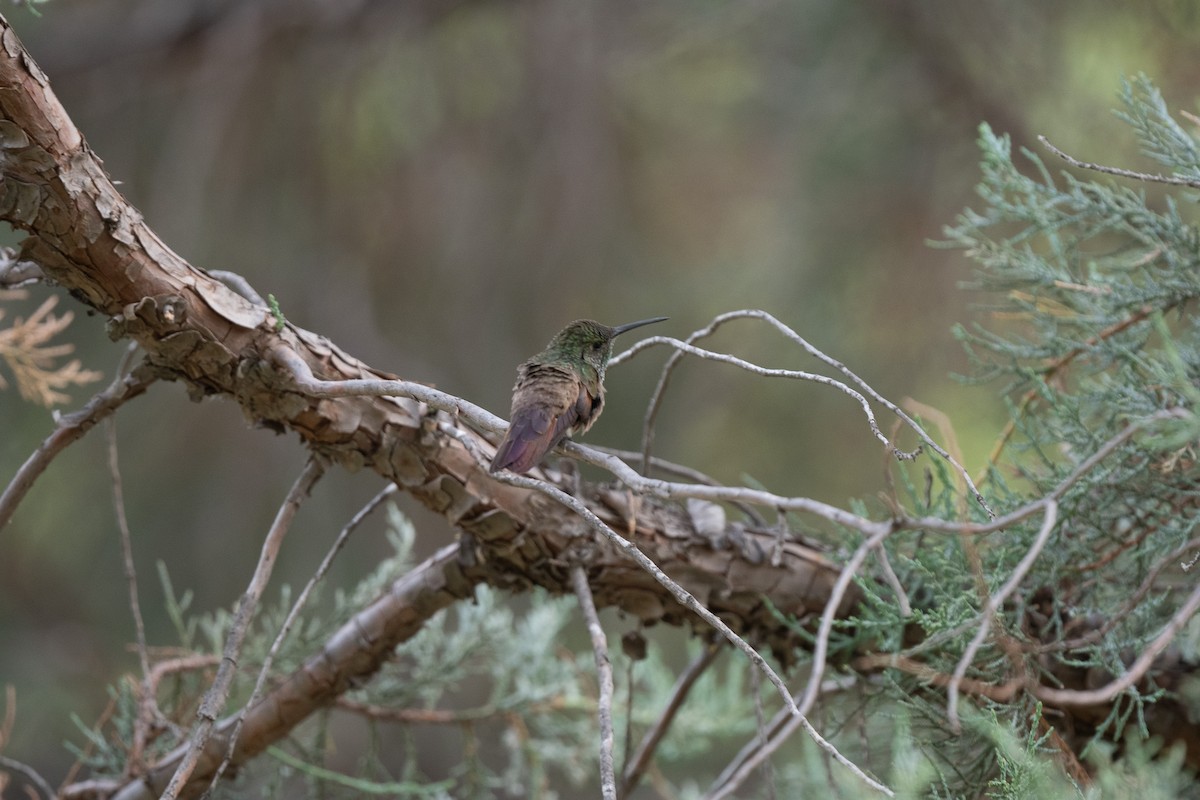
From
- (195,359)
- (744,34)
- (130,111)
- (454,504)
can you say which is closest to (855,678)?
(454,504)

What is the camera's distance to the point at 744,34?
6.95 metres

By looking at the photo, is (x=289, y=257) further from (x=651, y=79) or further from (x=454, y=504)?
(x=454, y=504)

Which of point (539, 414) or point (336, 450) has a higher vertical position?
point (539, 414)

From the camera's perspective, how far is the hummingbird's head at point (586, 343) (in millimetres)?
2688

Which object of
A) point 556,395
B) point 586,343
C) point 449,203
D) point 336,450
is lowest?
point 336,450

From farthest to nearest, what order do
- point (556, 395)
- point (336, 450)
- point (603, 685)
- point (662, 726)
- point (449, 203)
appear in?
Result: 1. point (449, 203)
2. point (662, 726)
3. point (556, 395)
4. point (336, 450)
5. point (603, 685)

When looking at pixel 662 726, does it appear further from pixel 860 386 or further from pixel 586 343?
pixel 860 386

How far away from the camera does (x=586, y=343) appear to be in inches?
109

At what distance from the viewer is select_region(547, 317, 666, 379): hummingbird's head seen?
2688 mm

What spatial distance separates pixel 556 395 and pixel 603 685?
30.2 inches

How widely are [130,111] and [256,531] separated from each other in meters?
2.33

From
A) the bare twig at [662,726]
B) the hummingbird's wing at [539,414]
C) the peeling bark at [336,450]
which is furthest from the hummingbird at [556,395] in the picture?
the bare twig at [662,726]

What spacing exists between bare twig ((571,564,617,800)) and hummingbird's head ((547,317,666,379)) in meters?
0.74

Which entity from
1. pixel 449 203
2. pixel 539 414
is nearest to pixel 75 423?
pixel 539 414
